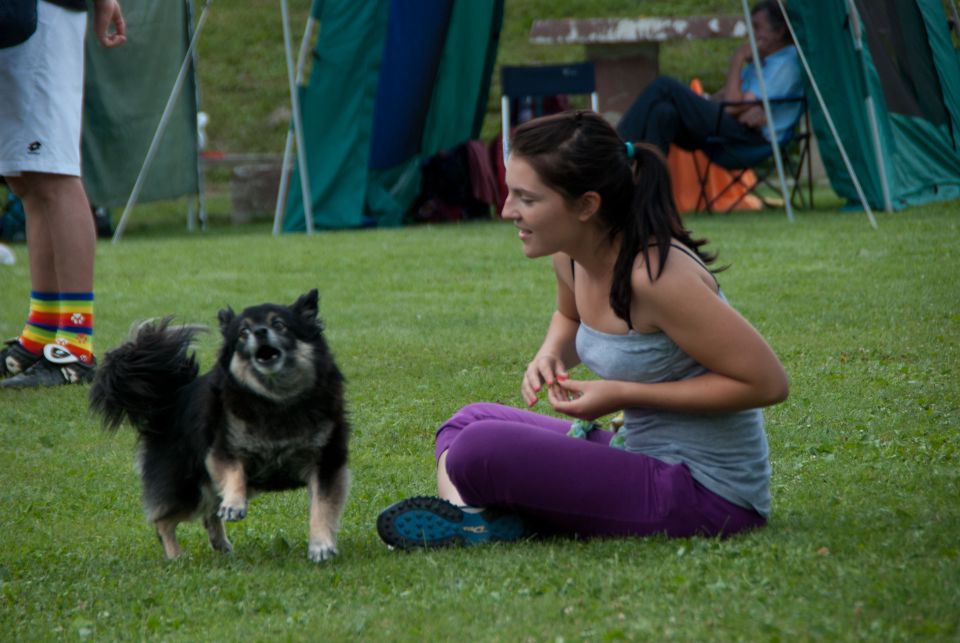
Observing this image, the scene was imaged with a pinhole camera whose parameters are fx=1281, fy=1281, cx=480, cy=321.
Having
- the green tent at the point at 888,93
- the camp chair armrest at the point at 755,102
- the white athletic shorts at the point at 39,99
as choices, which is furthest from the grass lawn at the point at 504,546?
the camp chair armrest at the point at 755,102

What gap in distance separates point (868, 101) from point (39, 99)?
719 cm

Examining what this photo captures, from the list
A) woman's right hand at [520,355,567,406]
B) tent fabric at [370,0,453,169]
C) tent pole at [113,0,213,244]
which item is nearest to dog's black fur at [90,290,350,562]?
woman's right hand at [520,355,567,406]

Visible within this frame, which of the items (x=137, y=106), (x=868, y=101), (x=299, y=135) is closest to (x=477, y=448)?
(x=868, y=101)

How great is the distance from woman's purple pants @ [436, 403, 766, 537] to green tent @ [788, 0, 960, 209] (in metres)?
8.03

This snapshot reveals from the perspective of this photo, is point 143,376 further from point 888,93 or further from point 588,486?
point 888,93

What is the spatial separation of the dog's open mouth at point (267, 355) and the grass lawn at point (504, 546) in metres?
0.53

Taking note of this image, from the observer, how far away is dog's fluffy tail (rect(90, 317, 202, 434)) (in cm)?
362

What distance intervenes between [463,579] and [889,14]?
931 cm

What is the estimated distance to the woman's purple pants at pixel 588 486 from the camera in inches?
125

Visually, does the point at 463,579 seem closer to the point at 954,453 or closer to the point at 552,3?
the point at 954,453

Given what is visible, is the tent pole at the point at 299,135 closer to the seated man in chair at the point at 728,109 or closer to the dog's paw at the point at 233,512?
the seated man in chair at the point at 728,109

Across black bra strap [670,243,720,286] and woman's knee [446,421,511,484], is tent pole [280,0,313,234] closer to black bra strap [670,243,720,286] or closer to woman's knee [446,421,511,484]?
woman's knee [446,421,511,484]

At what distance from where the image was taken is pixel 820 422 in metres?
4.54

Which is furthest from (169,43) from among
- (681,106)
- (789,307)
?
(789,307)
